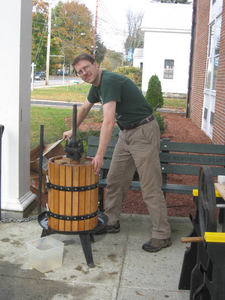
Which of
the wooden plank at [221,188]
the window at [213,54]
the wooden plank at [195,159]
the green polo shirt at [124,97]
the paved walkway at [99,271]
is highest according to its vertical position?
the window at [213,54]

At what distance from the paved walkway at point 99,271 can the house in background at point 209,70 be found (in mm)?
5355

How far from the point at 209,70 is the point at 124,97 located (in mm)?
9665

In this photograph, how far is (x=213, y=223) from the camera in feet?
7.18

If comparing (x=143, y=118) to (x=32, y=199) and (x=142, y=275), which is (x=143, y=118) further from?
(x=32, y=199)

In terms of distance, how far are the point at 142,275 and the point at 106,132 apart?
51.1 inches

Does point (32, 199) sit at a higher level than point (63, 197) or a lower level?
lower

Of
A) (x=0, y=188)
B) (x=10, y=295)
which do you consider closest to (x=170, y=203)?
(x=0, y=188)

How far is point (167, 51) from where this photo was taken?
2623 cm

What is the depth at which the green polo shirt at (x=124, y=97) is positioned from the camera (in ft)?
11.0

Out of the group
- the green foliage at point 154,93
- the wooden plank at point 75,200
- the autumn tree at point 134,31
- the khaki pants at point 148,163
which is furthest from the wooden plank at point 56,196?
the autumn tree at point 134,31

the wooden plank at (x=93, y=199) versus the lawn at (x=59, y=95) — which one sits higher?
the lawn at (x=59, y=95)

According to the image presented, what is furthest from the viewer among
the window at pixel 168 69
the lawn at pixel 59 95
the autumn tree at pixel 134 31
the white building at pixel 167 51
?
the autumn tree at pixel 134 31

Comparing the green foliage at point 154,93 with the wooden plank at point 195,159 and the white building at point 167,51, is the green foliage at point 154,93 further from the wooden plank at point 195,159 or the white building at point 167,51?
the wooden plank at point 195,159

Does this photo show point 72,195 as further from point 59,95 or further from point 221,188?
point 59,95
